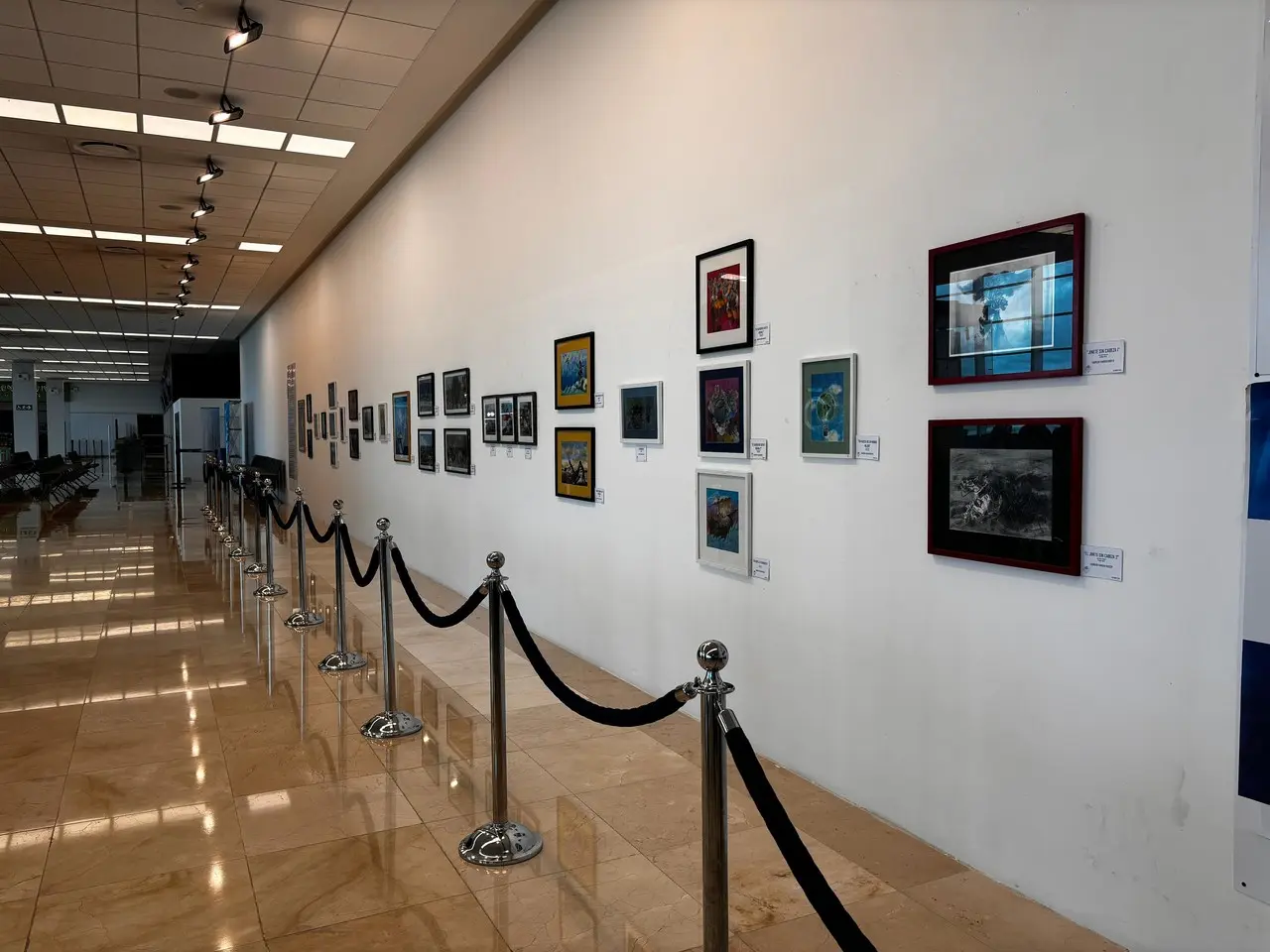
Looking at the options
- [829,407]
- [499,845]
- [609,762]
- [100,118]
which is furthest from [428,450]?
[499,845]

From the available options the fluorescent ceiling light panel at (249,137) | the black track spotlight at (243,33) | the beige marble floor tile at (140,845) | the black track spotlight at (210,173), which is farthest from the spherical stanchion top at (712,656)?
the black track spotlight at (210,173)

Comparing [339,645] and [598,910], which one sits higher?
[339,645]

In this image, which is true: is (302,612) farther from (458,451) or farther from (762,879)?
(762,879)

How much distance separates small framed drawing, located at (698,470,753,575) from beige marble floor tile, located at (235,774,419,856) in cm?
211

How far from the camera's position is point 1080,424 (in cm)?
313

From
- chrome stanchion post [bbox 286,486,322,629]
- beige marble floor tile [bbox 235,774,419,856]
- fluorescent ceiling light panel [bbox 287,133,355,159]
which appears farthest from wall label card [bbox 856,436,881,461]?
fluorescent ceiling light panel [bbox 287,133,355,159]

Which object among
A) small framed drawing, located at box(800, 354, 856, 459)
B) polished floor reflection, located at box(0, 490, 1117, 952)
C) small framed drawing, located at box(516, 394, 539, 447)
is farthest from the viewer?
small framed drawing, located at box(516, 394, 539, 447)

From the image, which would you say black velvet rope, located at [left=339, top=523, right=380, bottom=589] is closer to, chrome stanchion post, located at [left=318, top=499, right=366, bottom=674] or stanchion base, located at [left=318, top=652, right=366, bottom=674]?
chrome stanchion post, located at [left=318, top=499, right=366, bottom=674]

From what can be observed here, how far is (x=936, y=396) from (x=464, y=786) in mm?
2974

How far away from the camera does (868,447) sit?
4.10 m

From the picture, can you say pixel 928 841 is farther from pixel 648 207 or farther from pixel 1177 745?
pixel 648 207

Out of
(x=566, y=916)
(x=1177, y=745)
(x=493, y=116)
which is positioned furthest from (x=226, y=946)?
(x=493, y=116)

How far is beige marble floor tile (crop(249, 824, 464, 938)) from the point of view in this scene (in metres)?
3.40

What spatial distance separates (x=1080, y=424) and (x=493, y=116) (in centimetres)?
696
